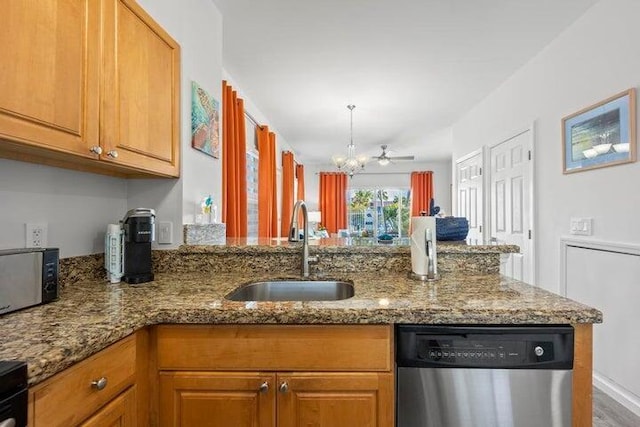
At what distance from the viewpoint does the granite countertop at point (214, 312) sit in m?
0.81

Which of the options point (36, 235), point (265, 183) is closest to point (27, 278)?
point (36, 235)

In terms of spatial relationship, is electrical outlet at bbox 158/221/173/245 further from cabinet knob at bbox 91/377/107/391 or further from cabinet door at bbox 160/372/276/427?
cabinet knob at bbox 91/377/107/391

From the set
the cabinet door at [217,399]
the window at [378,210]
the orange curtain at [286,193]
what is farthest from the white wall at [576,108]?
the window at [378,210]

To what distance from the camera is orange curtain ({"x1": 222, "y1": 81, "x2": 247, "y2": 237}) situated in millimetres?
3090

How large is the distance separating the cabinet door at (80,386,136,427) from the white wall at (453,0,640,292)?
2.50 metres

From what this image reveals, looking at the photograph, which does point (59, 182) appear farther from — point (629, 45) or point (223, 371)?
point (629, 45)

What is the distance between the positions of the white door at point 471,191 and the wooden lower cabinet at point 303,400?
3.46 metres

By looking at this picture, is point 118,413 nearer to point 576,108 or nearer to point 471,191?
point 576,108

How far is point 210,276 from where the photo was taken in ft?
5.44

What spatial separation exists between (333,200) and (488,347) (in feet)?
25.5

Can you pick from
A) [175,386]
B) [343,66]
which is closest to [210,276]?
[175,386]

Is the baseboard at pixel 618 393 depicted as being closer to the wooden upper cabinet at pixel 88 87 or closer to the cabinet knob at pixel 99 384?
the cabinet knob at pixel 99 384

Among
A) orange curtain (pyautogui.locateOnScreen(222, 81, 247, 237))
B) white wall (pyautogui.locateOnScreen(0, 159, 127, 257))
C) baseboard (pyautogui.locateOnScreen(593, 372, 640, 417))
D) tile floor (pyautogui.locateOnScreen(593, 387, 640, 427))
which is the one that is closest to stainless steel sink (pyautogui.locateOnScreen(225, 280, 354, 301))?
white wall (pyautogui.locateOnScreen(0, 159, 127, 257))

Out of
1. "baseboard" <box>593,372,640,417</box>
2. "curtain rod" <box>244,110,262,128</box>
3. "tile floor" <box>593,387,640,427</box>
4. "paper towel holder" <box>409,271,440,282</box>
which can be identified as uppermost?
"curtain rod" <box>244,110,262,128</box>
